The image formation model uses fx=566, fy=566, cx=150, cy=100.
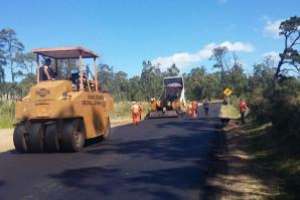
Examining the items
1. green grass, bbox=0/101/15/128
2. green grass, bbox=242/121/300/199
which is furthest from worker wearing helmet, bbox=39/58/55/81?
green grass, bbox=0/101/15/128

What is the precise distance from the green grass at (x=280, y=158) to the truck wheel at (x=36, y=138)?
6413 mm

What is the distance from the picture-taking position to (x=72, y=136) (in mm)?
17000

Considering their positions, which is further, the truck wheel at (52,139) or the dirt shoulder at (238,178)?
the truck wheel at (52,139)

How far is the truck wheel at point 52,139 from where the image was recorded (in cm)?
Answer: 1716

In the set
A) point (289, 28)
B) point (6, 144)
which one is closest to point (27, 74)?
point (289, 28)

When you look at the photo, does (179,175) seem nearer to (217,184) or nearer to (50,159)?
(217,184)

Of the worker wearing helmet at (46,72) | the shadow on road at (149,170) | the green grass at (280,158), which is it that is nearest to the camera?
the shadow on road at (149,170)

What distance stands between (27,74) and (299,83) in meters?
59.3

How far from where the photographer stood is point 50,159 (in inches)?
→ 615

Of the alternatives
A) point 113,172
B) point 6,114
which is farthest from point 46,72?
point 6,114

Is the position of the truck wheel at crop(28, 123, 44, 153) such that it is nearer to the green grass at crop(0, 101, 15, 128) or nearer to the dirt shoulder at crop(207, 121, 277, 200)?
the dirt shoulder at crop(207, 121, 277, 200)

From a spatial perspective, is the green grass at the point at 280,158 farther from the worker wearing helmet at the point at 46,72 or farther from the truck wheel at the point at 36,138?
the worker wearing helmet at the point at 46,72

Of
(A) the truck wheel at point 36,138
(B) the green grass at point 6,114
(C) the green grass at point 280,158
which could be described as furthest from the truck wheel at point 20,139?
(B) the green grass at point 6,114

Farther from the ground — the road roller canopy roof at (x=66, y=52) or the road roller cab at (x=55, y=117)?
the road roller canopy roof at (x=66, y=52)
